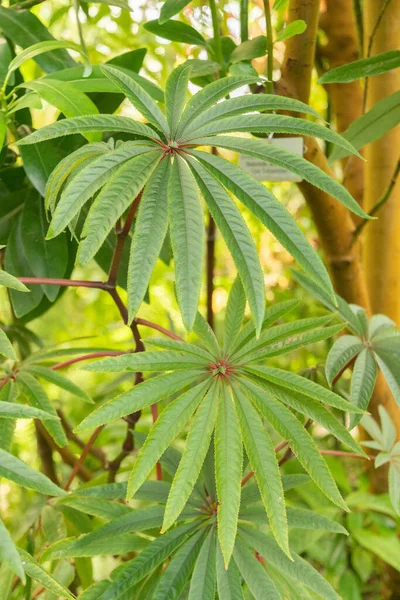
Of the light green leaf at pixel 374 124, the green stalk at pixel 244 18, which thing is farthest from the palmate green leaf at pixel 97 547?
the green stalk at pixel 244 18

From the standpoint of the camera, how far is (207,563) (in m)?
0.43

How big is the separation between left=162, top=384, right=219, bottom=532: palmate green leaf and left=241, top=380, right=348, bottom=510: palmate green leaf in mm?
30

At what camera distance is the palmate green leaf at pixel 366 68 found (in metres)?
0.53

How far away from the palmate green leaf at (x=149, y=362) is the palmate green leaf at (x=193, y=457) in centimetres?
2

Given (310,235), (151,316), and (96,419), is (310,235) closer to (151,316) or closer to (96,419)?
(151,316)

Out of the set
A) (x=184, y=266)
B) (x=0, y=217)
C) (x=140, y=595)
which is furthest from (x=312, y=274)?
(x=0, y=217)

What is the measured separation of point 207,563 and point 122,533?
0.07 m

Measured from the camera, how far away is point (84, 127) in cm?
37

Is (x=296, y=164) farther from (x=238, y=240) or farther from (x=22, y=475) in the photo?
(x=22, y=475)

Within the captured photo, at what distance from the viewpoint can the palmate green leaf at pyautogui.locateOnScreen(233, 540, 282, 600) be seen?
0.42 metres

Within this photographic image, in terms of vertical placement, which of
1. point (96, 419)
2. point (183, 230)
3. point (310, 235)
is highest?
point (310, 235)

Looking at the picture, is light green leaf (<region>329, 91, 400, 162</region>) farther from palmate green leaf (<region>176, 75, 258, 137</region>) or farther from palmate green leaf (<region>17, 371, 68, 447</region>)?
palmate green leaf (<region>17, 371, 68, 447</region>)

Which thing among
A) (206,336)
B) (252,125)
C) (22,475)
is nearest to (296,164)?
(252,125)

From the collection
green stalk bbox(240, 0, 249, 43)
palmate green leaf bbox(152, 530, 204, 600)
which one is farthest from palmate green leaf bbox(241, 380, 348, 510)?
green stalk bbox(240, 0, 249, 43)
